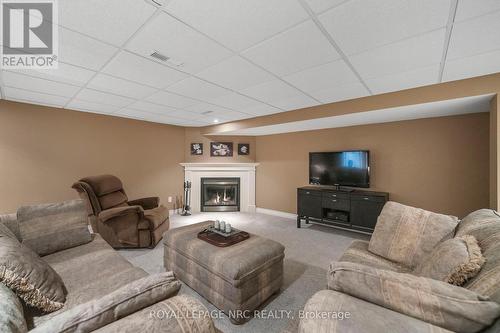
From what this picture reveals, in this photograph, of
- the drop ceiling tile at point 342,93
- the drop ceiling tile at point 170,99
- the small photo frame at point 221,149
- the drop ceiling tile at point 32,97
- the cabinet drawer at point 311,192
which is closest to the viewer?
the drop ceiling tile at point 342,93

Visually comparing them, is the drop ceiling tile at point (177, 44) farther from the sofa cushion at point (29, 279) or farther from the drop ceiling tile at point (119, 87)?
the sofa cushion at point (29, 279)

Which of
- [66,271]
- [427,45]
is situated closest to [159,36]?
[66,271]

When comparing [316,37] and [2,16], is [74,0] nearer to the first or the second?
[2,16]

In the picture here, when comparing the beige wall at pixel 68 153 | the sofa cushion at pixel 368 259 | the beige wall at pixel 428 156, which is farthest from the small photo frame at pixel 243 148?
the sofa cushion at pixel 368 259

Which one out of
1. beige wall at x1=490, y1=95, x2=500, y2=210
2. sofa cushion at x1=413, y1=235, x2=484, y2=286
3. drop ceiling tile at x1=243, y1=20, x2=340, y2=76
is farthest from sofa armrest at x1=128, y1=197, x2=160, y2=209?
beige wall at x1=490, y1=95, x2=500, y2=210

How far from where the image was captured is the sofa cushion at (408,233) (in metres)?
1.66

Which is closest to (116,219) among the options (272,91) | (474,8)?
(272,91)

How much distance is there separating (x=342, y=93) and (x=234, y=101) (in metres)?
1.57

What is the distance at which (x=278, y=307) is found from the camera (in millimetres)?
1893

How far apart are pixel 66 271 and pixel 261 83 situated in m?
2.56

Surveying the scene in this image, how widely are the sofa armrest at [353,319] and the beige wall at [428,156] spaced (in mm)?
3415

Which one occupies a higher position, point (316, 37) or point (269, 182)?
point (316, 37)

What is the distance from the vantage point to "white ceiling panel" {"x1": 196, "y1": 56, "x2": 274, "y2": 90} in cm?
199

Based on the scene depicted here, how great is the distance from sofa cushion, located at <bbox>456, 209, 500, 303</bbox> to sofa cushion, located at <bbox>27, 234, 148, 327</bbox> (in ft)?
6.25
